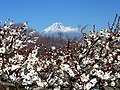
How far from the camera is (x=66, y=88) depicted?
8508mm

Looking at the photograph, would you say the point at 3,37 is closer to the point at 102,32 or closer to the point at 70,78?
the point at 70,78

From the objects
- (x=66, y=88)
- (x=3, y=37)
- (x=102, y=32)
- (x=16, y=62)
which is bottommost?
(x=66, y=88)

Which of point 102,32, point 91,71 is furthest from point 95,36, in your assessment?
point 91,71

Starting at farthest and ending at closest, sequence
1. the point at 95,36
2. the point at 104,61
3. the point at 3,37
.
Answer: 1. the point at 3,37
2. the point at 104,61
3. the point at 95,36

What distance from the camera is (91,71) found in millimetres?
7520

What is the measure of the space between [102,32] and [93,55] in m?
1.48

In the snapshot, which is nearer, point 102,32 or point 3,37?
point 102,32

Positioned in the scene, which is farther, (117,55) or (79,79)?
(117,55)

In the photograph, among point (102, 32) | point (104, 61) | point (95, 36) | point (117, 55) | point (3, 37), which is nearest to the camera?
point (102, 32)

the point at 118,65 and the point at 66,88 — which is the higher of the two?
the point at 118,65

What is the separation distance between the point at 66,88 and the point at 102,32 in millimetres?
2504

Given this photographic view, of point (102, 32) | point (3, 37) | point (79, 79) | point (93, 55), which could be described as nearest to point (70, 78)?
point (79, 79)

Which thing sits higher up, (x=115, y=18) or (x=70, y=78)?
(x=115, y=18)

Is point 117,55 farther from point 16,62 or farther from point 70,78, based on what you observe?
point 16,62
